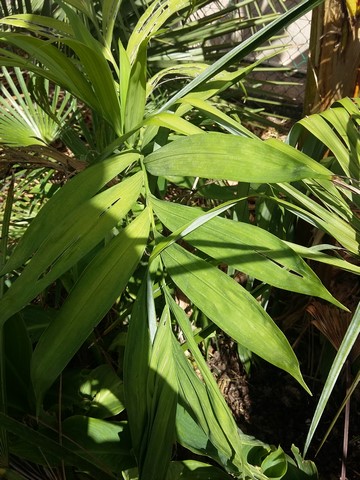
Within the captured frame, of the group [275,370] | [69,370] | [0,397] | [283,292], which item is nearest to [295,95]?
[283,292]

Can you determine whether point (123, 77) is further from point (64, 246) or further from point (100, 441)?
point (100, 441)

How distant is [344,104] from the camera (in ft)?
2.96

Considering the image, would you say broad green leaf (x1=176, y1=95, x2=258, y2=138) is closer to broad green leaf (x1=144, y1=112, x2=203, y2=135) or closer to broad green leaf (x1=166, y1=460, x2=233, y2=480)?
broad green leaf (x1=144, y1=112, x2=203, y2=135)

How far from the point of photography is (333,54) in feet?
3.60

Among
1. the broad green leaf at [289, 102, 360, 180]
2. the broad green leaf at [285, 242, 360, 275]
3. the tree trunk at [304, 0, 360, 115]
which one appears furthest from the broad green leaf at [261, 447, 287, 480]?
the tree trunk at [304, 0, 360, 115]

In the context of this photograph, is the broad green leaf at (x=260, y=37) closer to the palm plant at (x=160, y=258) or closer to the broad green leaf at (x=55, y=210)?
the palm plant at (x=160, y=258)

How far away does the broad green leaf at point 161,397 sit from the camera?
628mm

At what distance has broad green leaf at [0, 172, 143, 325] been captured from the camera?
23.5 inches

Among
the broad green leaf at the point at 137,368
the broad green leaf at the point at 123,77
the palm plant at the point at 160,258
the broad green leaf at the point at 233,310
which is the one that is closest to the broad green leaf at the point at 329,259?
the palm plant at the point at 160,258

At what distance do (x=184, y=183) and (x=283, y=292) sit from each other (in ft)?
1.47

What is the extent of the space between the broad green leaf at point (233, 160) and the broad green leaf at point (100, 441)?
0.49 metres

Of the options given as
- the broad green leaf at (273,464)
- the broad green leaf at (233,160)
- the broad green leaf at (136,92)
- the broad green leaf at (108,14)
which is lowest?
the broad green leaf at (273,464)

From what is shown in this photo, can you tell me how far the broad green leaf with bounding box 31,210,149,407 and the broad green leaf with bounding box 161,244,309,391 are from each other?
0.21 feet

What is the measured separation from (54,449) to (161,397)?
0.32 m
